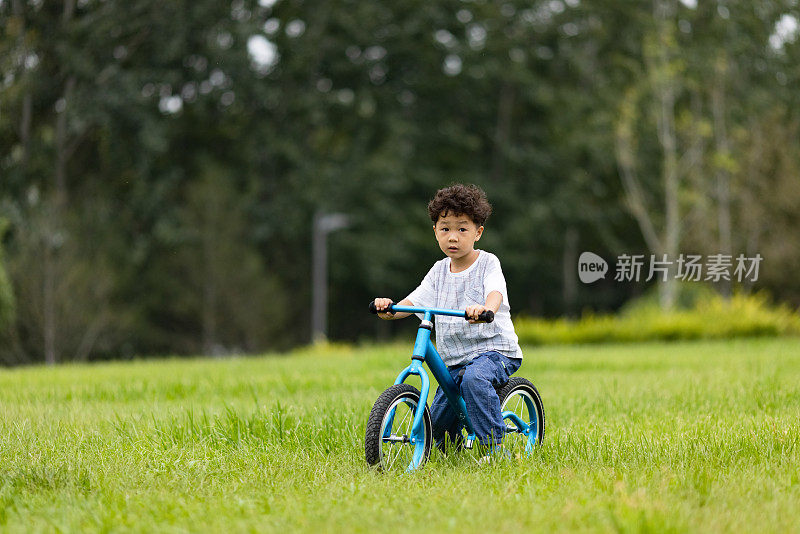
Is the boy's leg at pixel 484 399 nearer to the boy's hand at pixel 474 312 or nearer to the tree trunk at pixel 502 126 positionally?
the boy's hand at pixel 474 312

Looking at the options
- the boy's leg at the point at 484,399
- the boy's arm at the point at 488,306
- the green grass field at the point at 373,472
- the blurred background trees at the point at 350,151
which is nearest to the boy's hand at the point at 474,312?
the boy's arm at the point at 488,306

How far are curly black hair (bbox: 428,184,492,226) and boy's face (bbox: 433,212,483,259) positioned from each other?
0.02 meters

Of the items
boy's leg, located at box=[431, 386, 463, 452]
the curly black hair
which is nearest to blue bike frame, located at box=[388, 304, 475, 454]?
boy's leg, located at box=[431, 386, 463, 452]

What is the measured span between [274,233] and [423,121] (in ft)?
23.9

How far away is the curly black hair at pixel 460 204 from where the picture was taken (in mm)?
5195

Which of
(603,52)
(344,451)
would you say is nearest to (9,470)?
(344,451)

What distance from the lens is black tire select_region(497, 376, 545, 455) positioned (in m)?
5.47

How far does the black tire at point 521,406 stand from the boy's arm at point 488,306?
61cm

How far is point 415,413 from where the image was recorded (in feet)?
16.2

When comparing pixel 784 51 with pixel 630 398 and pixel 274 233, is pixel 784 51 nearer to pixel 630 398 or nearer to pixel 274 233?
pixel 274 233

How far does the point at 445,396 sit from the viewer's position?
213 inches

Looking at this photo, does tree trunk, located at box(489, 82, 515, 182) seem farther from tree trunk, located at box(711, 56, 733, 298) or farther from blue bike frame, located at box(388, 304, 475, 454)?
blue bike frame, located at box(388, 304, 475, 454)

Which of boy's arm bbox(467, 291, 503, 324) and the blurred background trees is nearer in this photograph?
boy's arm bbox(467, 291, 503, 324)

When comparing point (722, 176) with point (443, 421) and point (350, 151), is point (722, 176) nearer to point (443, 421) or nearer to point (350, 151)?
point (350, 151)
